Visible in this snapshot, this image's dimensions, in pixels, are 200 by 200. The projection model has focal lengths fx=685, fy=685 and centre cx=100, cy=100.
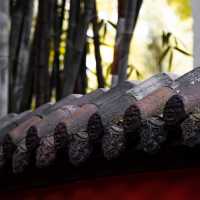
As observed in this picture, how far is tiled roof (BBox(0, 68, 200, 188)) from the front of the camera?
194 centimetres

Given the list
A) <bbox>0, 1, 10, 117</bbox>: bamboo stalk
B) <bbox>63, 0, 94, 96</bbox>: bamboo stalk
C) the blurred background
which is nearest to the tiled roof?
<bbox>0, 1, 10, 117</bbox>: bamboo stalk

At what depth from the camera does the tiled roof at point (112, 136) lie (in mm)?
1939

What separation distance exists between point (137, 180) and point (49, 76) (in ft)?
6.19

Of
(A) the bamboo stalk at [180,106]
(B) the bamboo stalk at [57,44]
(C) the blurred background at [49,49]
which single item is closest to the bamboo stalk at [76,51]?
(C) the blurred background at [49,49]

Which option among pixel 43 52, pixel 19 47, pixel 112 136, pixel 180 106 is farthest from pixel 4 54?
pixel 180 106

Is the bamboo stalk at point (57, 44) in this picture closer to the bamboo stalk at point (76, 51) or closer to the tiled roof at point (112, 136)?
the bamboo stalk at point (76, 51)

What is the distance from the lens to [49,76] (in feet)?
13.7

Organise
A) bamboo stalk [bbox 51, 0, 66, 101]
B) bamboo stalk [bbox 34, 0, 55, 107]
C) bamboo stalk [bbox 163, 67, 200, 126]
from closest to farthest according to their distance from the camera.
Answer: bamboo stalk [bbox 163, 67, 200, 126]
bamboo stalk [bbox 34, 0, 55, 107]
bamboo stalk [bbox 51, 0, 66, 101]

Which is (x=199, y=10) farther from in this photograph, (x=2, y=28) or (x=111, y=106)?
(x=111, y=106)

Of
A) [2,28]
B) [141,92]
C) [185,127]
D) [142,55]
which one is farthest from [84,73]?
[142,55]

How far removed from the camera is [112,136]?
2107 mm

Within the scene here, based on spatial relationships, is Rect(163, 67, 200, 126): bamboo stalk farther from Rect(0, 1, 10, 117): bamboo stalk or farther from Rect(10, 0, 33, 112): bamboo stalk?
Rect(10, 0, 33, 112): bamboo stalk

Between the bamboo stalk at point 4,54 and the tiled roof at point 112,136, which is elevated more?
the bamboo stalk at point 4,54

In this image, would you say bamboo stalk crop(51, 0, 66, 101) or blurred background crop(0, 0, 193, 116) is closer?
blurred background crop(0, 0, 193, 116)
